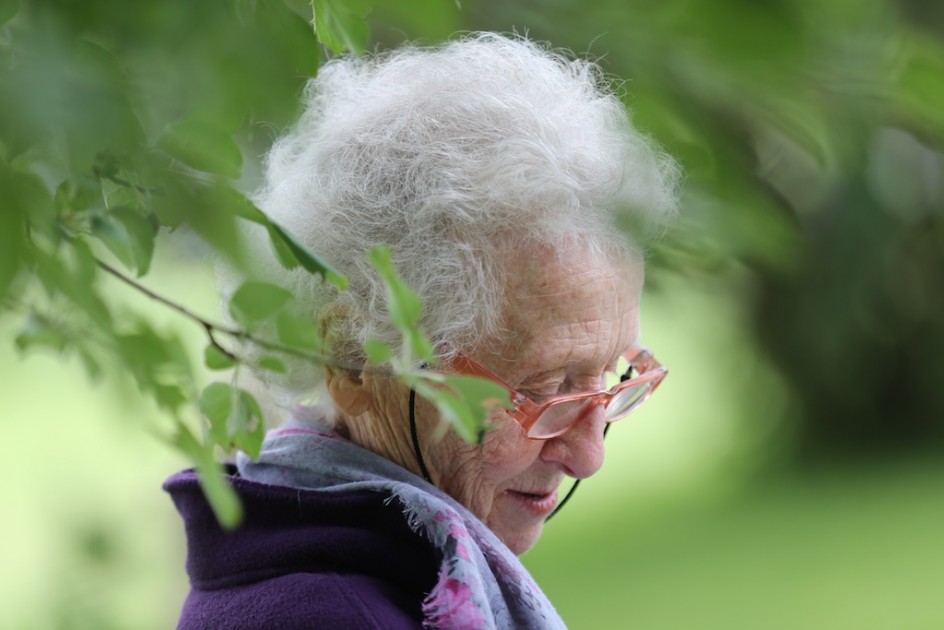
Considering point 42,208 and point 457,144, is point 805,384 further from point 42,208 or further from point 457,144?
point 42,208

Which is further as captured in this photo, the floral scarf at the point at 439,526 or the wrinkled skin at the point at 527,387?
the wrinkled skin at the point at 527,387

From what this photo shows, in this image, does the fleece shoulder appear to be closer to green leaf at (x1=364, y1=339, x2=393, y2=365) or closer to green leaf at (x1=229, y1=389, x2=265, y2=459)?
green leaf at (x1=229, y1=389, x2=265, y2=459)

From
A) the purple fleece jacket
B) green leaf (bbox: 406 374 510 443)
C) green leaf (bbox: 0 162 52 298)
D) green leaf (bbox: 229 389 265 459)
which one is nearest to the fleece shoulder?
the purple fleece jacket

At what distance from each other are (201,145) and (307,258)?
16 cm

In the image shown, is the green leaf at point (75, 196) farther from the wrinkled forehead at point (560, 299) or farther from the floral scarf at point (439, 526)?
the wrinkled forehead at point (560, 299)

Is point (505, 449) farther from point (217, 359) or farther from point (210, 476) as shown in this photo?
point (210, 476)

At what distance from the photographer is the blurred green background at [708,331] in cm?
69

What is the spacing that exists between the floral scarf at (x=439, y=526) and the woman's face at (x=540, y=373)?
9 cm

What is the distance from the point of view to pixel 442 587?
176cm

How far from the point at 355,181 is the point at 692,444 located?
31.8ft

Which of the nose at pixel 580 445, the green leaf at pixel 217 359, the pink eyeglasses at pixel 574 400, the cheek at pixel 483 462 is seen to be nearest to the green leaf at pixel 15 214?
the green leaf at pixel 217 359

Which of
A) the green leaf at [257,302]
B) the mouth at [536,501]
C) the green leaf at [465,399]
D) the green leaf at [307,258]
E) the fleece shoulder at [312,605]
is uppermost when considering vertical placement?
the green leaf at [307,258]

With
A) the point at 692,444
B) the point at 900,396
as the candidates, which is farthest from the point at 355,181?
the point at 900,396

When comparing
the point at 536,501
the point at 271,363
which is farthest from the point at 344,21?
the point at 536,501
